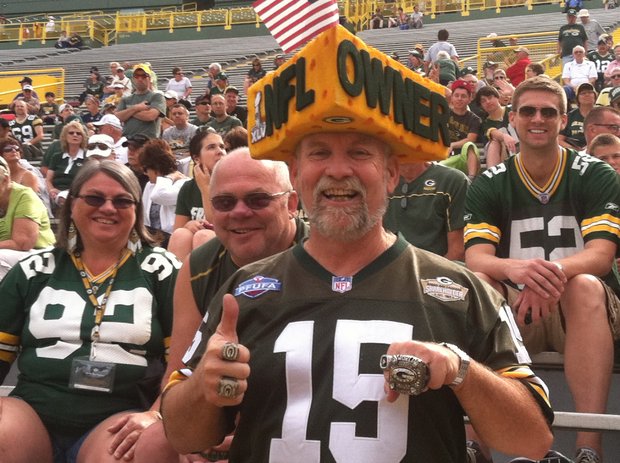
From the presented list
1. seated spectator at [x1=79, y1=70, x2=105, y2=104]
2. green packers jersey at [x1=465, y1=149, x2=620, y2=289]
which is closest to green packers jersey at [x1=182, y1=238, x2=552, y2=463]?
green packers jersey at [x1=465, y1=149, x2=620, y2=289]

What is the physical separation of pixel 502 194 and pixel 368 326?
1.99 metres

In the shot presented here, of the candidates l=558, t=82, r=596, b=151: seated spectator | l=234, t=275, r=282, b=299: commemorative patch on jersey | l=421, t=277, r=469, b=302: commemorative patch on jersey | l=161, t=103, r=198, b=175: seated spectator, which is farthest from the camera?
l=161, t=103, r=198, b=175: seated spectator

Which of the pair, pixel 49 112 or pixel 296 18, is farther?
pixel 49 112

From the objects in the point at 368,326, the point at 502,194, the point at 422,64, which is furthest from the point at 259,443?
the point at 422,64

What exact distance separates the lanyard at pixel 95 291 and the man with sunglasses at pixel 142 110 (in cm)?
715

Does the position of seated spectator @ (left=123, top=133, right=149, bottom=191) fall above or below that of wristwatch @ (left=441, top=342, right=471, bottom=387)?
below

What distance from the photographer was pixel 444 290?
82.7 inches

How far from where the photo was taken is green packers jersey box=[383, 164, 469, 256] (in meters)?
4.66

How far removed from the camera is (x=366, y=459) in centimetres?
201

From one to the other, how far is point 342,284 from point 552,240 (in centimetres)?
193

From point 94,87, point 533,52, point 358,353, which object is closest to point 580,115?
point 358,353

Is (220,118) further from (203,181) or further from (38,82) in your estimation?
(38,82)

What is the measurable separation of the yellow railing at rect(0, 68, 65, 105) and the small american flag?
2033cm

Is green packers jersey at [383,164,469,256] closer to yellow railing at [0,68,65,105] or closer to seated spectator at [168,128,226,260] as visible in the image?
seated spectator at [168,128,226,260]
